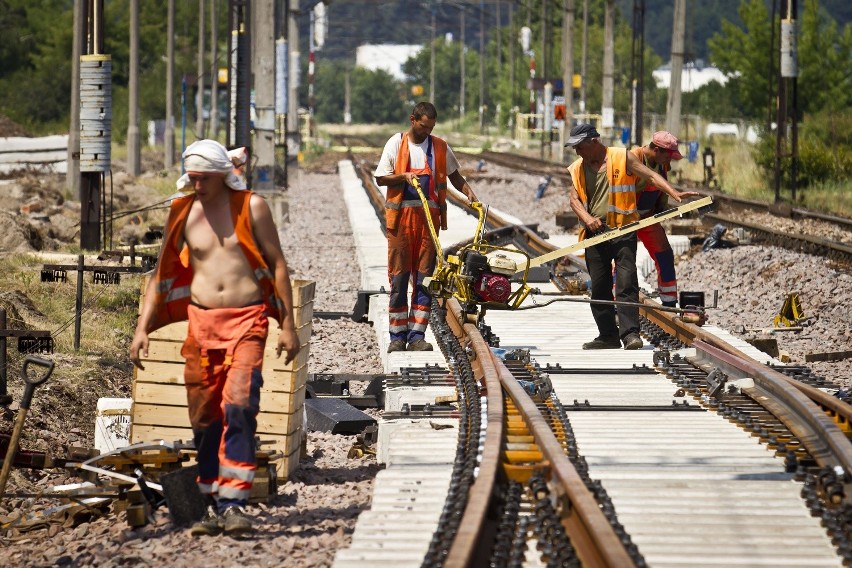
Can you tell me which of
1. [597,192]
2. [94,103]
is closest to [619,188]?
[597,192]

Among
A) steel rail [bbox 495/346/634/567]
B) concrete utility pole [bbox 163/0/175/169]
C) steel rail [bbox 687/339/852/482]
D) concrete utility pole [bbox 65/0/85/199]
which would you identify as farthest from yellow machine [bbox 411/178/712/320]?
concrete utility pole [bbox 163/0/175/169]

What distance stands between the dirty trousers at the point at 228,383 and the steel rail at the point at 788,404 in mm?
2924

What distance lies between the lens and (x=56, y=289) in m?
16.4

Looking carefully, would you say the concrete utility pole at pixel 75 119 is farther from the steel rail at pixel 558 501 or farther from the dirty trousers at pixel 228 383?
the dirty trousers at pixel 228 383

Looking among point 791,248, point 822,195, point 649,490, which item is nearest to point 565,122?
point 822,195

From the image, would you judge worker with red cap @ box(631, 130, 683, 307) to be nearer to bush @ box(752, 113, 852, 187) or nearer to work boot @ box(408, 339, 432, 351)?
work boot @ box(408, 339, 432, 351)

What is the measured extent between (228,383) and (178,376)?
1.67m

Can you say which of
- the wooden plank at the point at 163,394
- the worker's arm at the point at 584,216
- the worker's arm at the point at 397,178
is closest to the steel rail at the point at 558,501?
the wooden plank at the point at 163,394

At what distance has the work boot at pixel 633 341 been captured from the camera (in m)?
12.6

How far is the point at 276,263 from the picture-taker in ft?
24.6

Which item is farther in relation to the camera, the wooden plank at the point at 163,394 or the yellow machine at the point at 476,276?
the yellow machine at the point at 476,276

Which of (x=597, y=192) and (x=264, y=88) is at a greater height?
(x=264, y=88)

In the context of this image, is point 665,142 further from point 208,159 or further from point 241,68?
point 241,68

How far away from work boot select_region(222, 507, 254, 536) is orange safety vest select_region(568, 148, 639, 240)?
18.6 ft
